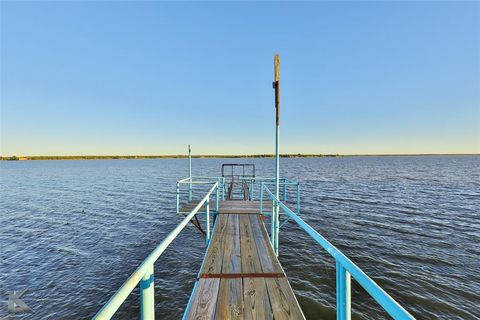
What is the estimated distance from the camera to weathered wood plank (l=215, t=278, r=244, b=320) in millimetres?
2902

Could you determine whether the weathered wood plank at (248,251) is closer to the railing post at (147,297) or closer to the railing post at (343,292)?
the railing post at (343,292)

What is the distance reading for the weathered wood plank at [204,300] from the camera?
9.48ft

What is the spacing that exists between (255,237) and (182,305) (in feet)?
9.97

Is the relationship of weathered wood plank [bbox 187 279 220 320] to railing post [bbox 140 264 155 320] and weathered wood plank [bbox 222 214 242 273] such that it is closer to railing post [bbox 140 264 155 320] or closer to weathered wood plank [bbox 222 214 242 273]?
weathered wood plank [bbox 222 214 242 273]

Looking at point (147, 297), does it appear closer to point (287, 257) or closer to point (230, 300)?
point (230, 300)

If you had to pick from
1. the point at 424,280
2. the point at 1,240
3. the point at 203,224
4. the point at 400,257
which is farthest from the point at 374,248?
the point at 1,240

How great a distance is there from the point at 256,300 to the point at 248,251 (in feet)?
5.74

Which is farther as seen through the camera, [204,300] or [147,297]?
[204,300]

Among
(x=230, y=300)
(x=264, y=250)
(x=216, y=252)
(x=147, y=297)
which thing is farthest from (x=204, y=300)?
(x=264, y=250)

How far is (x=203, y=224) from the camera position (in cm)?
1339

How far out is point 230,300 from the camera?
10.5ft

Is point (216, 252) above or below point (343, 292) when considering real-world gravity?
below

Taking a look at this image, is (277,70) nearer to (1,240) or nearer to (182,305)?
(182,305)

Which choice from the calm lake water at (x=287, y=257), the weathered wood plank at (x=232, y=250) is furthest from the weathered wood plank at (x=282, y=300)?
the calm lake water at (x=287, y=257)
